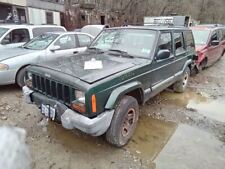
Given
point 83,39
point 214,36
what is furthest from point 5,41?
point 214,36

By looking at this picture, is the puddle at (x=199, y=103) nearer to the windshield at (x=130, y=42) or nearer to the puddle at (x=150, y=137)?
the puddle at (x=150, y=137)

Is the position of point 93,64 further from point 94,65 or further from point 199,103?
point 199,103

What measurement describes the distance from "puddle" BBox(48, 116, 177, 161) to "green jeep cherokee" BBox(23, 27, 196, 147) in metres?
0.20

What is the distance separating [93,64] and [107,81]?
584 millimetres

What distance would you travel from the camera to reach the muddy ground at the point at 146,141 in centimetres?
301

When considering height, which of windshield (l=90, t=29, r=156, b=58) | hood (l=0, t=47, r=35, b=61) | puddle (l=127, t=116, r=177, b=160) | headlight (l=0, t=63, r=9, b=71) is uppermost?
windshield (l=90, t=29, r=156, b=58)

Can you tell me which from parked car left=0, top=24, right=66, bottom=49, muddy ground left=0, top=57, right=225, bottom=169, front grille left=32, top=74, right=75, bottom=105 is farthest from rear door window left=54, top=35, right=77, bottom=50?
front grille left=32, top=74, right=75, bottom=105

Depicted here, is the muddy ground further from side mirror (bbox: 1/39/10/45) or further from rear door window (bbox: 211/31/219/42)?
rear door window (bbox: 211/31/219/42)

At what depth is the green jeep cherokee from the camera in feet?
9.02

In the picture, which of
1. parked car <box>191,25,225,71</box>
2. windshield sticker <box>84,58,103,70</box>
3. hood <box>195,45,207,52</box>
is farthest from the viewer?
parked car <box>191,25,225,71</box>

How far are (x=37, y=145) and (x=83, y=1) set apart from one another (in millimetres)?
23591

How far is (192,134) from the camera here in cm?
381

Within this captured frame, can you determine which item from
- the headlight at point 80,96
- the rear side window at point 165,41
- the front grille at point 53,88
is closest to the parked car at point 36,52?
the front grille at point 53,88

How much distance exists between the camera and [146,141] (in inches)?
140
